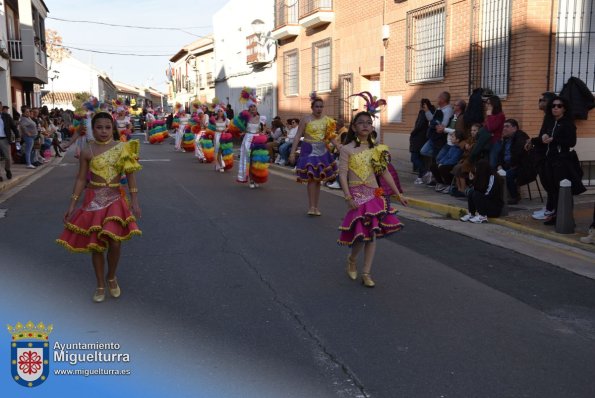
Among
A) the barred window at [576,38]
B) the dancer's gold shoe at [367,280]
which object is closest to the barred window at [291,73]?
the barred window at [576,38]

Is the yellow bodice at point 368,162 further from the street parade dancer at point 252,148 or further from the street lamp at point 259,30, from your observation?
the street lamp at point 259,30

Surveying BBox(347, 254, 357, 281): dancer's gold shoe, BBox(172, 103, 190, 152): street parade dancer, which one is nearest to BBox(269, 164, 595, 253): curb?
BBox(347, 254, 357, 281): dancer's gold shoe

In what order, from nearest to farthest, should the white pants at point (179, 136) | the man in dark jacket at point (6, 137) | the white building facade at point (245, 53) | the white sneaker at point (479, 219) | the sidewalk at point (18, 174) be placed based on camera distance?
the white sneaker at point (479, 219) < the sidewalk at point (18, 174) < the man in dark jacket at point (6, 137) < the white pants at point (179, 136) < the white building facade at point (245, 53)

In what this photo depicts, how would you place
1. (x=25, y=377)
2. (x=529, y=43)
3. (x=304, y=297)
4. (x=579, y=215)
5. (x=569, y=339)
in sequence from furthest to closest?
(x=529, y=43) → (x=579, y=215) → (x=304, y=297) → (x=569, y=339) → (x=25, y=377)

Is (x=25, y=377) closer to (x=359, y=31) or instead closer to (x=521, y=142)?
(x=521, y=142)

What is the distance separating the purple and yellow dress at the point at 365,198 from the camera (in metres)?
5.69

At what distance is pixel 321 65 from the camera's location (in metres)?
21.6

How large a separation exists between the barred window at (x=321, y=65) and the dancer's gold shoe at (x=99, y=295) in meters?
16.7

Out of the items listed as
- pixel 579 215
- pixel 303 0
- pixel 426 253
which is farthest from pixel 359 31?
pixel 426 253

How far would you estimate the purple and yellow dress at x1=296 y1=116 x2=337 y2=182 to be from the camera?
9484mm

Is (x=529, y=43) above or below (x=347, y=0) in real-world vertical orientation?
below

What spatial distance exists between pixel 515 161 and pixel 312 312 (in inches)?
263

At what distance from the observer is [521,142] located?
34.0 ft

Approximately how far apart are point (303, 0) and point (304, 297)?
18.6 m
